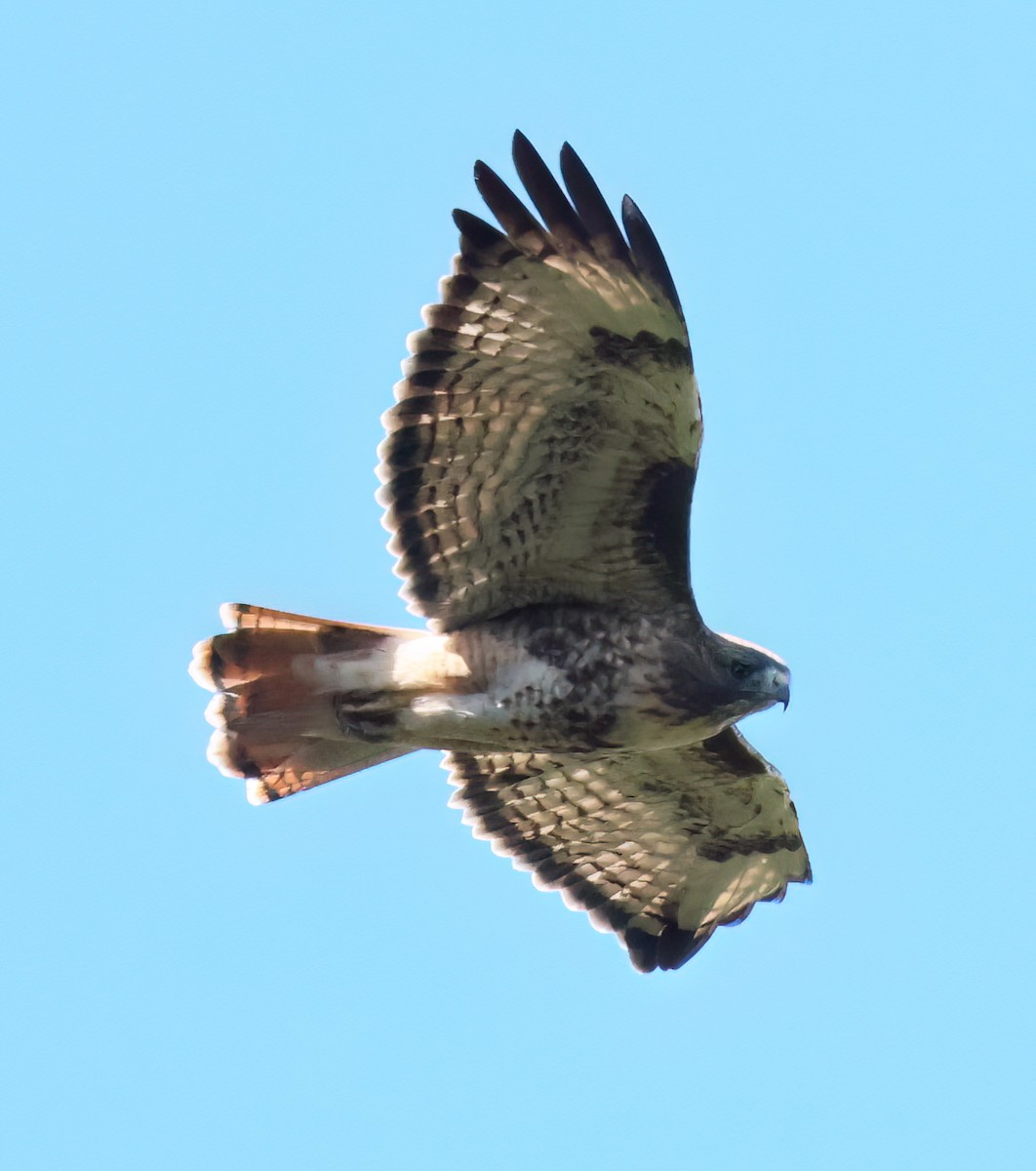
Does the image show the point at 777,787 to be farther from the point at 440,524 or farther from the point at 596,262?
the point at 596,262

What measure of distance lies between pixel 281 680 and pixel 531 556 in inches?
49.8

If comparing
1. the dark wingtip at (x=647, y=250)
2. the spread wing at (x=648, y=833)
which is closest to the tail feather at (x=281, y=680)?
the spread wing at (x=648, y=833)

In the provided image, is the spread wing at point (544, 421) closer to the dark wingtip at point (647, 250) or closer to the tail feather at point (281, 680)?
the dark wingtip at point (647, 250)

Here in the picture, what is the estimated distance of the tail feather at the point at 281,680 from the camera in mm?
8781

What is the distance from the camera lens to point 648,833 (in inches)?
396

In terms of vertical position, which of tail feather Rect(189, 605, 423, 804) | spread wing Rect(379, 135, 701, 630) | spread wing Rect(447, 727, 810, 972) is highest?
spread wing Rect(379, 135, 701, 630)

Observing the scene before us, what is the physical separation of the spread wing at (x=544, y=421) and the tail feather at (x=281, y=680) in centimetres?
38

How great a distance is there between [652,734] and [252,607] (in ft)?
6.21

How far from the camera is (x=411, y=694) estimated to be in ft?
28.8

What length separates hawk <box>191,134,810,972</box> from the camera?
317 inches

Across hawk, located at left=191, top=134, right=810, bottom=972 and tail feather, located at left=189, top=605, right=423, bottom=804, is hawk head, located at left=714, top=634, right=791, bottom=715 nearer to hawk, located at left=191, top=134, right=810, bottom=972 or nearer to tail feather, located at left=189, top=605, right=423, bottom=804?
hawk, located at left=191, top=134, right=810, bottom=972

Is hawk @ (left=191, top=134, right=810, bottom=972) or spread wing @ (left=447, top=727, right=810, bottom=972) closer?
hawk @ (left=191, top=134, right=810, bottom=972)

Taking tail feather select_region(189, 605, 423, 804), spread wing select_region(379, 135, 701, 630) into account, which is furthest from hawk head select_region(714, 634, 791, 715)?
tail feather select_region(189, 605, 423, 804)

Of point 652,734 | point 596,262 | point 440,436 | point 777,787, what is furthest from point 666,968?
point 596,262
